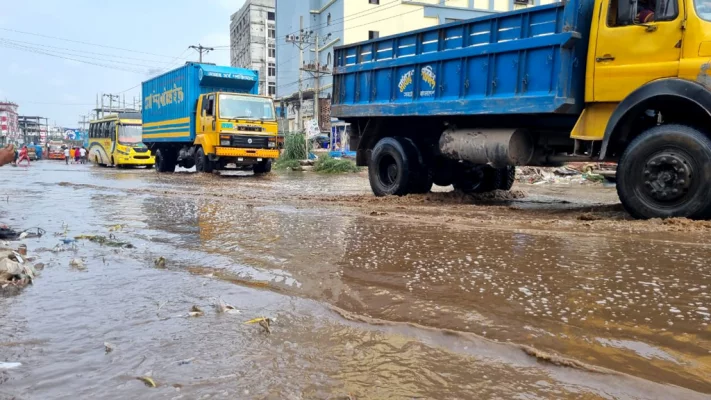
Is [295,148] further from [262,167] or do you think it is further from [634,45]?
[634,45]

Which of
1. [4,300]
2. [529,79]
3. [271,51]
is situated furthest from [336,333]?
[271,51]

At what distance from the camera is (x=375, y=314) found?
3150 mm

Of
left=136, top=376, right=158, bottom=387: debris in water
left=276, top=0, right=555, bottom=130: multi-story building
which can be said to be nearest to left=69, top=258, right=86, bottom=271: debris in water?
left=136, top=376, right=158, bottom=387: debris in water

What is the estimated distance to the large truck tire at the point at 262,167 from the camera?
18531 mm

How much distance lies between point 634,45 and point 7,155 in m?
6.69

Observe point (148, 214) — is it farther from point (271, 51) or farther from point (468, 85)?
point (271, 51)

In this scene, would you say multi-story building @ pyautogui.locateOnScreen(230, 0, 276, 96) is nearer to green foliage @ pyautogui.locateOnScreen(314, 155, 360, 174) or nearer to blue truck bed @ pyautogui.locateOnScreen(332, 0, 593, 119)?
green foliage @ pyautogui.locateOnScreen(314, 155, 360, 174)

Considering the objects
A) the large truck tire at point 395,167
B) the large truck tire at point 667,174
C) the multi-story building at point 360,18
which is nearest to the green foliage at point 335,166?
the large truck tire at point 395,167

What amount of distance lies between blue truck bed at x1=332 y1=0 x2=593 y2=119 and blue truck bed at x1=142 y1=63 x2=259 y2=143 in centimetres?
884

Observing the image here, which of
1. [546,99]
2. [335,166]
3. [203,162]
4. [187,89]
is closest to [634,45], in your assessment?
[546,99]

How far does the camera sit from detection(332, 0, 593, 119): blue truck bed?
6.88 meters

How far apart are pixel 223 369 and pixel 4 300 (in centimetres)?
192

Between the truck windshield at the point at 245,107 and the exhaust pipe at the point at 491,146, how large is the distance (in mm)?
10158

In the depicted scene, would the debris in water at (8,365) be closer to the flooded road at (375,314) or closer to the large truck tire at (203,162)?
the flooded road at (375,314)
